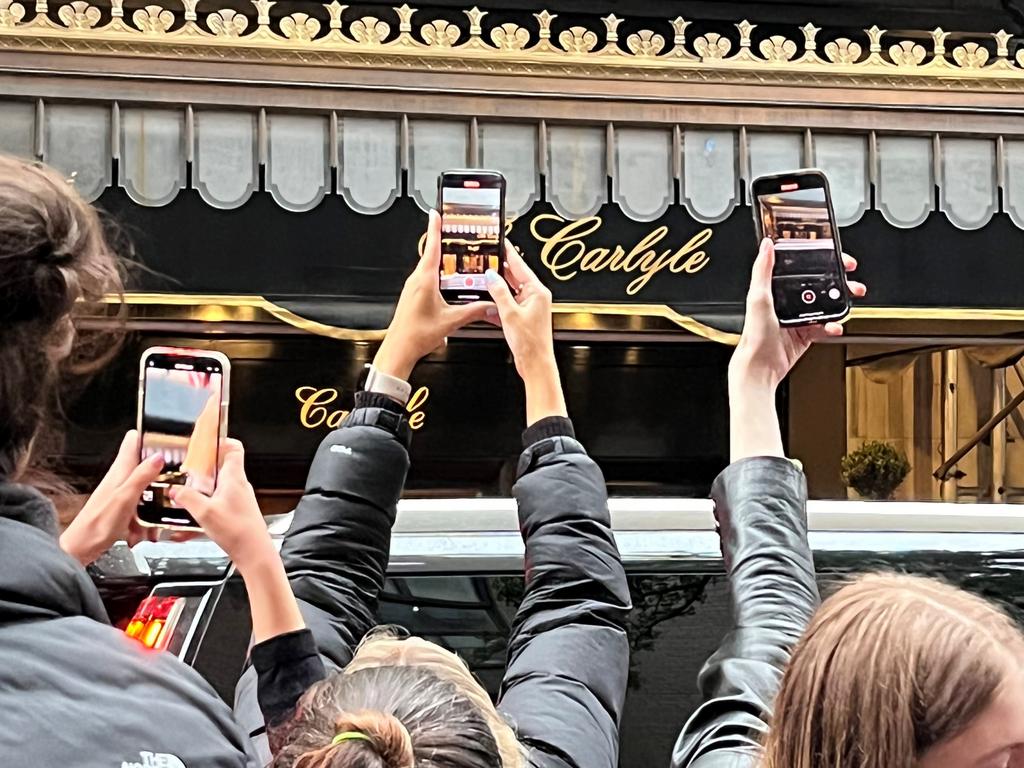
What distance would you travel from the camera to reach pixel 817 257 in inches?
89.9

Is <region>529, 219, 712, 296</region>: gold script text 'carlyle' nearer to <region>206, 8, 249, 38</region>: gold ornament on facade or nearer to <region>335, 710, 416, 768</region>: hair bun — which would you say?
<region>206, 8, 249, 38</region>: gold ornament on facade

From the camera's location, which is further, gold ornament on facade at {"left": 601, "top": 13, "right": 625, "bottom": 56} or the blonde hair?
→ gold ornament on facade at {"left": 601, "top": 13, "right": 625, "bottom": 56}

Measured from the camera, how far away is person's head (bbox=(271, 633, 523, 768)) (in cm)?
123

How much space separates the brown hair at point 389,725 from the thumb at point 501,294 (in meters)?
0.81

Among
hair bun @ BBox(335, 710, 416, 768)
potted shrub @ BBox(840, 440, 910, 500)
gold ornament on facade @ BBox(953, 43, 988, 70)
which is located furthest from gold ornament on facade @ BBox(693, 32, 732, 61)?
hair bun @ BBox(335, 710, 416, 768)

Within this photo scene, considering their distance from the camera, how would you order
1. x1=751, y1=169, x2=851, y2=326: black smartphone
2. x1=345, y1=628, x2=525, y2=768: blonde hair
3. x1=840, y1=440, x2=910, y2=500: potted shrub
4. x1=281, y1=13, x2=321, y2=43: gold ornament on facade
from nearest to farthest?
x1=345, y1=628, x2=525, y2=768: blonde hair → x1=751, y1=169, x2=851, y2=326: black smartphone → x1=281, y1=13, x2=321, y2=43: gold ornament on facade → x1=840, y1=440, x2=910, y2=500: potted shrub

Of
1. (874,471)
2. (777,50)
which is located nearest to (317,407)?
(777,50)

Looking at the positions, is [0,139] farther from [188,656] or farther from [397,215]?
[188,656]

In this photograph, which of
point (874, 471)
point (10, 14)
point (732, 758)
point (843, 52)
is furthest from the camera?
point (874, 471)

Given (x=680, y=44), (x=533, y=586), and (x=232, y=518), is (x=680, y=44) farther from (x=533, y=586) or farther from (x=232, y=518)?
(x=232, y=518)

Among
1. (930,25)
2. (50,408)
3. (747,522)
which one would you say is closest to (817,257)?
(747,522)

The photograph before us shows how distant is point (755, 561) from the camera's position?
1.85 m

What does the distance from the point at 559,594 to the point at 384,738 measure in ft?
2.09

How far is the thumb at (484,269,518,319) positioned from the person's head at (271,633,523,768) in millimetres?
766
